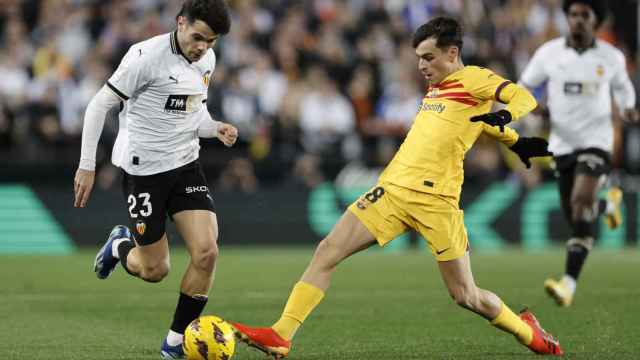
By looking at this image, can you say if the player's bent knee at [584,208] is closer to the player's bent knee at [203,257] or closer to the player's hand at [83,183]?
the player's bent knee at [203,257]

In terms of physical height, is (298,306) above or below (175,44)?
below

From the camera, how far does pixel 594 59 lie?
11.8 metres

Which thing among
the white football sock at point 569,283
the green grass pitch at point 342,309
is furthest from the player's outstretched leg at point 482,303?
the white football sock at point 569,283

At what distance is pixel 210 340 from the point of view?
24.0ft

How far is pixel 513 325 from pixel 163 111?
109 inches

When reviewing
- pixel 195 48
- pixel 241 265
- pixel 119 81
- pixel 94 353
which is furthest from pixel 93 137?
pixel 241 265

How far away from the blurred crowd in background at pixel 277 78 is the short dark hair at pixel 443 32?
430 inches

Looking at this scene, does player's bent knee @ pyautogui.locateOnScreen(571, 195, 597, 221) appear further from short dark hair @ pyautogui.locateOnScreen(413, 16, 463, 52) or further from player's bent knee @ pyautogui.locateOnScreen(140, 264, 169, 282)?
player's bent knee @ pyautogui.locateOnScreen(140, 264, 169, 282)

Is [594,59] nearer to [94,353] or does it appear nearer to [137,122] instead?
[137,122]

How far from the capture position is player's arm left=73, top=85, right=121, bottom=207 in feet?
25.8

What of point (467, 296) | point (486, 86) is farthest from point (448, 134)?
point (467, 296)

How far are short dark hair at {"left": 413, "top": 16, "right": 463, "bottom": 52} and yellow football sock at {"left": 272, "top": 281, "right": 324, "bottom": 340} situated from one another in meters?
1.74

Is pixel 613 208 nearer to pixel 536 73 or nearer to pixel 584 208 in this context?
pixel 584 208

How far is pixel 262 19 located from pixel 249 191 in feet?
14.7
